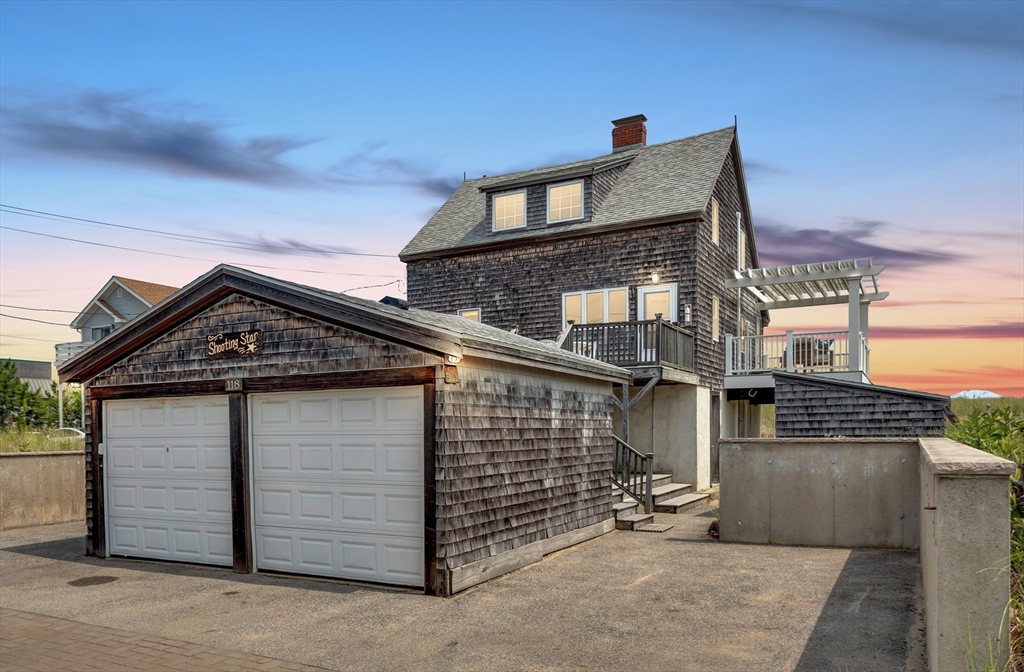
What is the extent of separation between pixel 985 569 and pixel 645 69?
13768 millimetres

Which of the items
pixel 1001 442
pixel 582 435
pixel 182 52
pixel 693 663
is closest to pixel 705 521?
pixel 582 435

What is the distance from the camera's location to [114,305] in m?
36.1

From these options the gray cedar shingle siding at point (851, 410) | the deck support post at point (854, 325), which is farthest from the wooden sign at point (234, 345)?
the deck support post at point (854, 325)

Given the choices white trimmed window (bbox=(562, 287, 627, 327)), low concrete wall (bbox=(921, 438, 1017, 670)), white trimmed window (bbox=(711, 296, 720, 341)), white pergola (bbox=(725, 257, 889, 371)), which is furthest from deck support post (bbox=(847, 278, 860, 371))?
low concrete wall (bbox=(921, 438, 1017, 670))

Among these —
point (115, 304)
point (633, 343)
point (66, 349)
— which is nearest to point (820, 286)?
point (633, 343)

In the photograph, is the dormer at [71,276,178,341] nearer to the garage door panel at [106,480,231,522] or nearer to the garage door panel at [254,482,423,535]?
the garage door panel at [106,480,231,522]

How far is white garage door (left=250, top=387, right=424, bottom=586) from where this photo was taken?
28.6 feet

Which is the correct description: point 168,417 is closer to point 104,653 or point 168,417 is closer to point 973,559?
point 104,653

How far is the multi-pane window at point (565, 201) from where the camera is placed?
21.2 metres

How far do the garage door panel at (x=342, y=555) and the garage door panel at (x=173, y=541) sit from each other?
76 centimetres

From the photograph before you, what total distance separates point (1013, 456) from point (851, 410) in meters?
9.87

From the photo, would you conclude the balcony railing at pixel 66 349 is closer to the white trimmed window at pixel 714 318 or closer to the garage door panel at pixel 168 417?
the garage door panel at pixel 168 417

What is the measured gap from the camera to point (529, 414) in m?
10.3

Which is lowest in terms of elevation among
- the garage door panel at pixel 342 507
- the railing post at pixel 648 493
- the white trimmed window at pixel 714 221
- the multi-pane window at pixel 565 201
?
the railing post at pixel 648 493
